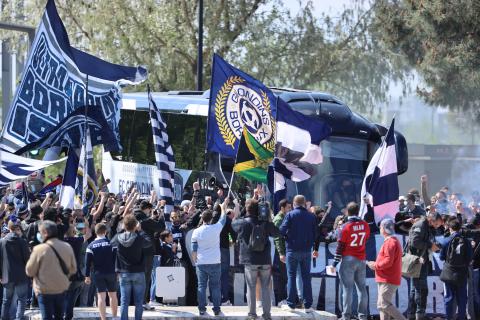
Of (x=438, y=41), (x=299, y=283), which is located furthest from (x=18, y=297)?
(x=438, y=41)

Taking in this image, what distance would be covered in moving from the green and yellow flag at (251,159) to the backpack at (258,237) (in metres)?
2.39

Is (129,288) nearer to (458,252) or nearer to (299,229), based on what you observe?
(299,229)

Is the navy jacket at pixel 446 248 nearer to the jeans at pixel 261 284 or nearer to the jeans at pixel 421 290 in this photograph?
the jeans at pixel 421 290

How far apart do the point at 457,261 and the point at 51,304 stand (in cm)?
711

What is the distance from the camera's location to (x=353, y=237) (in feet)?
60.5

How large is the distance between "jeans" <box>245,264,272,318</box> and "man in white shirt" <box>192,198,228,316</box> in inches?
18.5

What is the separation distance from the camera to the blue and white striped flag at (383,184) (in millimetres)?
19828

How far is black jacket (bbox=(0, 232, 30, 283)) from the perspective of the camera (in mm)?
17312

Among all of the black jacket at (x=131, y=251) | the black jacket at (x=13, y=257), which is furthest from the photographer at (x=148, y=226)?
the black jacket at (x=13, y=257)

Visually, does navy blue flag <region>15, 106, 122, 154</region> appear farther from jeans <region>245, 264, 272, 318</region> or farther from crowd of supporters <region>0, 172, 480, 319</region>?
jeans <region>245, 264, 272, 318</region>

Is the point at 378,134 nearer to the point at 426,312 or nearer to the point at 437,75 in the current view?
the point at 426,312

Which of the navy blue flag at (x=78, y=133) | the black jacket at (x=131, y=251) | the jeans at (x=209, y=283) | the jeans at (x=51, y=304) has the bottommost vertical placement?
the jeans at (x=51, y=304)

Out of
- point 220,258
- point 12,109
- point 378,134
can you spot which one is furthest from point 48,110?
point 378,134

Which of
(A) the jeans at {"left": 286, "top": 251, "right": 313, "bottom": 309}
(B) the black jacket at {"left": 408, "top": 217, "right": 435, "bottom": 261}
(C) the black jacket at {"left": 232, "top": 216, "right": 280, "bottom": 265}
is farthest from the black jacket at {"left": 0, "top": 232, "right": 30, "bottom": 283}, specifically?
(B) the black jacket at {"left": 408, "top": 217, "right": 435, "bottom": 261}
